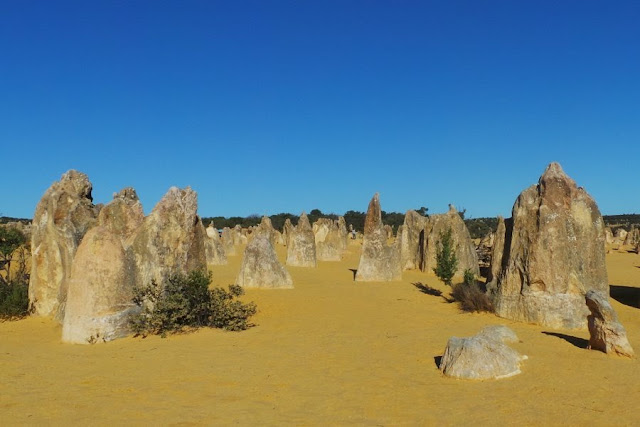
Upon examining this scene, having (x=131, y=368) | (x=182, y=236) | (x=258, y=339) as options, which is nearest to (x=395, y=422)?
(x=131, y=368)

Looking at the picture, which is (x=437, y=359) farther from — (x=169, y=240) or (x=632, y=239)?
(x=632, y=239)

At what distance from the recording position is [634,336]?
8.10m

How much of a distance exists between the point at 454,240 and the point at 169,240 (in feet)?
36.0

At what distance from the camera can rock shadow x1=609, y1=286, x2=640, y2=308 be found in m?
11.9

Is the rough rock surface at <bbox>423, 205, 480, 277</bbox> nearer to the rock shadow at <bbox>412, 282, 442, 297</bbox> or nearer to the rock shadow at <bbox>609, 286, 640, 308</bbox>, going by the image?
the rock shadow at <bbox>412, 282, 442, 297</bbox>

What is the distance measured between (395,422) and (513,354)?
2.12 m

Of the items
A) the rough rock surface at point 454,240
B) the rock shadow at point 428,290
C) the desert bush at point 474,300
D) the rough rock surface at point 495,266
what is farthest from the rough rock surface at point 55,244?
the rough rock surface at point 454,240

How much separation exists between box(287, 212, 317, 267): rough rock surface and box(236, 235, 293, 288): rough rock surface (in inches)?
275

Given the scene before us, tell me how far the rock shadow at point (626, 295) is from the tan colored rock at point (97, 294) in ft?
34.7

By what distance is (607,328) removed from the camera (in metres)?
6.44

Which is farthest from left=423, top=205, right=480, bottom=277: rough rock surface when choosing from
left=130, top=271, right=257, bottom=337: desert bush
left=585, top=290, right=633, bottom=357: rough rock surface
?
left=585, top=290, right=633, bottom=357: rough rock surface

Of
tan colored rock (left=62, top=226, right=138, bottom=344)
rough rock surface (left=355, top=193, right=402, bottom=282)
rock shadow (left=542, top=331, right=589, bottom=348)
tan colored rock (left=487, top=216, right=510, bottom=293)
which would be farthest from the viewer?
rough rock surface (left=355, top=193, right=402, bottom=282)

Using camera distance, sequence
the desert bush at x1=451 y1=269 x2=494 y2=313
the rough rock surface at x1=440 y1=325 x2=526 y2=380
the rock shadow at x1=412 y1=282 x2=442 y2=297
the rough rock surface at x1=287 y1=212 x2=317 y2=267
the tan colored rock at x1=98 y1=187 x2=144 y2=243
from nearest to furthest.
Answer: the rough rock surface at x1=440 y1=325 x2=526 y2=380
the tan colored rock at x1=98 y1=187 x2=144 y2=243
the desert bush at x1=451 y1=269 x2=494 y2=313
the rock shadow at x1=412 y1=282 x2=442 y2=297
the rough rock surface at x1=287 y1=212 x2=317 y2=267

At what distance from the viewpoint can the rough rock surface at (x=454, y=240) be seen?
17.4m
